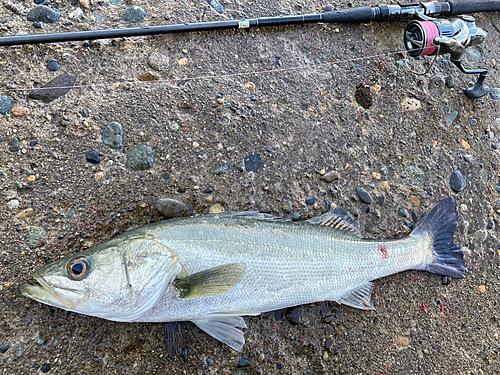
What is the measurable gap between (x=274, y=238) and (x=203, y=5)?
2.01 m

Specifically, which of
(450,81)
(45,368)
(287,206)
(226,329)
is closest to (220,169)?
(287,206)

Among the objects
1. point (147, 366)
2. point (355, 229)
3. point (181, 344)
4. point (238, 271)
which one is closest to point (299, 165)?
point (355, 229)

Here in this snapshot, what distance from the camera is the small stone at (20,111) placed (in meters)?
2.38

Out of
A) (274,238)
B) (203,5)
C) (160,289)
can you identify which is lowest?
(160,289)

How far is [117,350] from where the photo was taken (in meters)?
2.30

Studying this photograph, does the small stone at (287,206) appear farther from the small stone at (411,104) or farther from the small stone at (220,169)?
the small stone at (411,104)

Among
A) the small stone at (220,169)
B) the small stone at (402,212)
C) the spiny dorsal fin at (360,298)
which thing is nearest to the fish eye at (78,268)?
the small stone at (220,169)

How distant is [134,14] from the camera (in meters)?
2.67

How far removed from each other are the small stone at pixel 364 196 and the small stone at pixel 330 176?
0.22 m

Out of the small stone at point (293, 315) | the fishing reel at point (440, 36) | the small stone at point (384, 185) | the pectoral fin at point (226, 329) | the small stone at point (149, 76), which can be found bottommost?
the small stone at point (293, 315)

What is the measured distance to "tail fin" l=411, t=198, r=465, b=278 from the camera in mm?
2596

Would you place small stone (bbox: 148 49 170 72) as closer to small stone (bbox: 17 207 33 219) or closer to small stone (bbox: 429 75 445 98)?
small stone (bbox: 17 207 33 219)

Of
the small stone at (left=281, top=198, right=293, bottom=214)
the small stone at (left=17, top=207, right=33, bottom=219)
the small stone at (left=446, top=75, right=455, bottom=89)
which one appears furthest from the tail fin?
the small stone at (left=17, top=207, right=33, bottom=219)

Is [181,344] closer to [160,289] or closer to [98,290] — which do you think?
[160,289]
